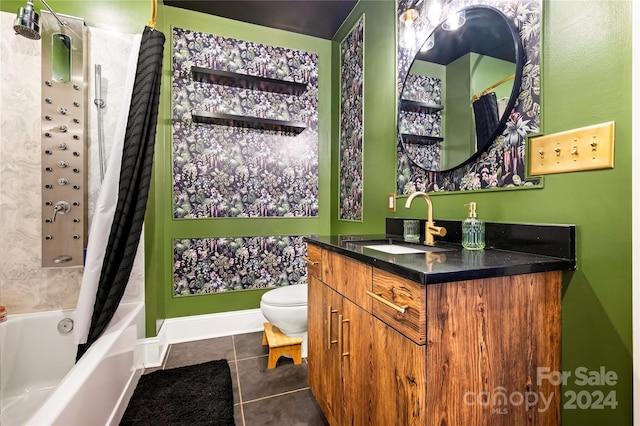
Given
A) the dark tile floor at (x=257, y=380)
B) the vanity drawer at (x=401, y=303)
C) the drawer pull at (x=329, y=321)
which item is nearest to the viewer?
the vanity drawer at (x=401, y=303)

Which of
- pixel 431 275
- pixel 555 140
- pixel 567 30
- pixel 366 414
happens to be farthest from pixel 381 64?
pixel 366 414

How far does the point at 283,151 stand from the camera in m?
2.73

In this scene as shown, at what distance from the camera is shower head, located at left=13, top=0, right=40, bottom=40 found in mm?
1361

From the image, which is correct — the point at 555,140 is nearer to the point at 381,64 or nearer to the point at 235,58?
the point at 381,64

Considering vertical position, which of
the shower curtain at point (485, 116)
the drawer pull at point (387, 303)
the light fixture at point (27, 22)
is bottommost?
the drawer pull at point (387, 303)

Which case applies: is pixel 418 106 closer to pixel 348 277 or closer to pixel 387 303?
pixel 348 277

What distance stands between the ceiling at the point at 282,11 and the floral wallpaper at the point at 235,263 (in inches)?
75.2

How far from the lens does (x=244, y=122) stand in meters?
2.53

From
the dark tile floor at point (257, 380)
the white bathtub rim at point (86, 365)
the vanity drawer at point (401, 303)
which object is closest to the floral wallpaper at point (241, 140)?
the white bathtub rim at point (86, 365)

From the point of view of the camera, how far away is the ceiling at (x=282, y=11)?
7.68 feet

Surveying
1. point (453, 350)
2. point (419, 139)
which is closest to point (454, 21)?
Result: point (419, 139)

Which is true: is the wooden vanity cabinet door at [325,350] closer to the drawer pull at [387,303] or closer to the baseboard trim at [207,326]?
the drawer pull at [387,303]

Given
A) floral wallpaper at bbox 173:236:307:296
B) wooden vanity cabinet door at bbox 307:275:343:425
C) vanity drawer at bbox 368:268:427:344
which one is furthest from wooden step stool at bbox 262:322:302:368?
vanity drawer at bbox 368:268:427:344

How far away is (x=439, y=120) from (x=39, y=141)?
2310 millimetres
